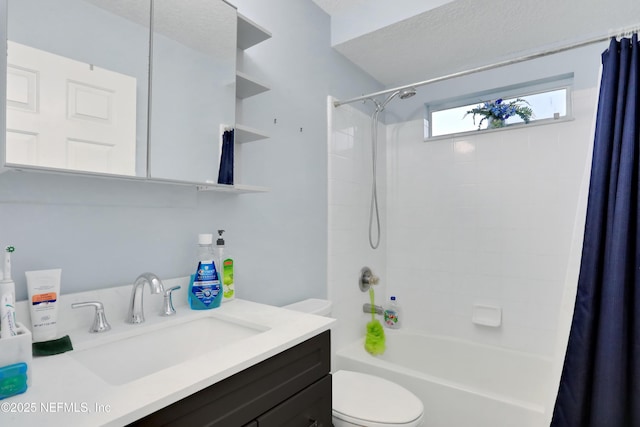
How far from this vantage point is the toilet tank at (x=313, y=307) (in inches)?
67.5

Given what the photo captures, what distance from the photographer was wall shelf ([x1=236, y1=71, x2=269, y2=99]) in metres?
1.39

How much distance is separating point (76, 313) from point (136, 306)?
15 cm

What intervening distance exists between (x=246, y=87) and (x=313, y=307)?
1075 mm

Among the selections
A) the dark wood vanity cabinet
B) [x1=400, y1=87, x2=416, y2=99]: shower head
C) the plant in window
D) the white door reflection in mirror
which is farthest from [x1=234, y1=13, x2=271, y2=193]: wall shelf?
the plant in window

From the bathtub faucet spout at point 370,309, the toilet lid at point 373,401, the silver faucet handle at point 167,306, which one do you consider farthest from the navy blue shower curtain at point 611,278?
the silver faucet handle at point 167,306

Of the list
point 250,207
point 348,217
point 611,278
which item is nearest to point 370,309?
point 348,217

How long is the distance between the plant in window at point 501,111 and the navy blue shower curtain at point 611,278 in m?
0.79

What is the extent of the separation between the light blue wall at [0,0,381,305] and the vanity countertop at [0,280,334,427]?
0.62ft

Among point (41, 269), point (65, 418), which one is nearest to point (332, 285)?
point (41, 269)

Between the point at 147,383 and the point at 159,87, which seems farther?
the point at 159,87

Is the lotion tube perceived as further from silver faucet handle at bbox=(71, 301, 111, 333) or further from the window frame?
the window frame

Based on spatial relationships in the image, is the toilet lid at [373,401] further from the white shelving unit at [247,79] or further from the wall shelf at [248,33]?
the wall shelf at [248,33]

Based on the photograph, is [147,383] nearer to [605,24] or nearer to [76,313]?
[76,313]

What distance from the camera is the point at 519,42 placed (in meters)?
2.14
